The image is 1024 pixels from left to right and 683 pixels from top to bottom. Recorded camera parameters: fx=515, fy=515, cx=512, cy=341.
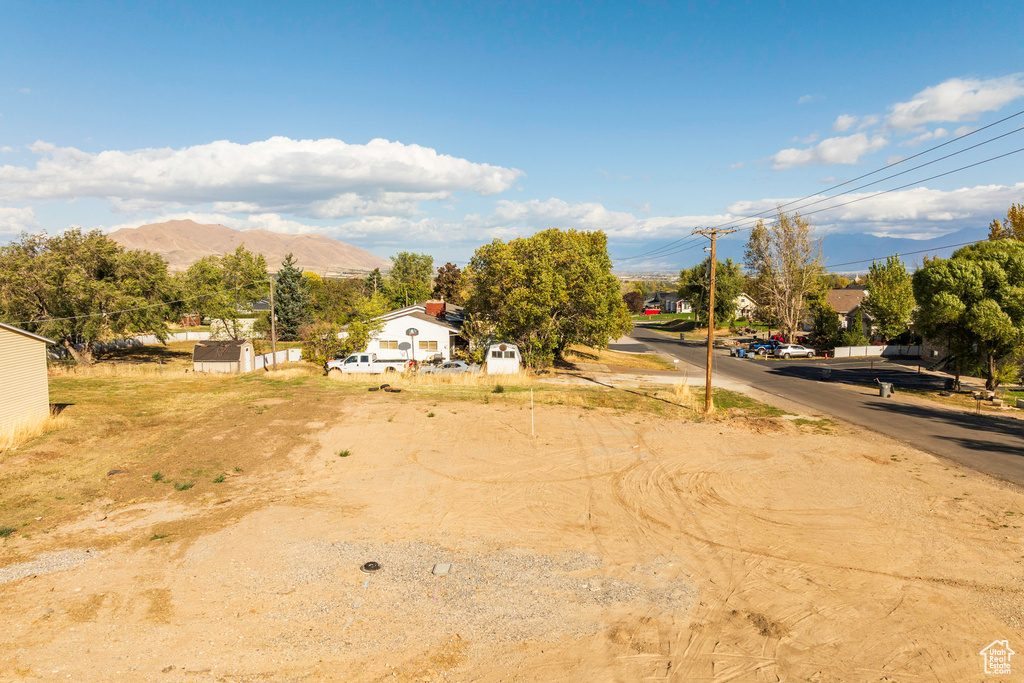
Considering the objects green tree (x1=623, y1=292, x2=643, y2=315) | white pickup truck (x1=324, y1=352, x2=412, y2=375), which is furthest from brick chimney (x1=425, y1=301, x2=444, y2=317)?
green tree (x1=623, y1=292, x2=643, y2=315)

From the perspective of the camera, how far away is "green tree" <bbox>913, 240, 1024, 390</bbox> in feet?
86.2

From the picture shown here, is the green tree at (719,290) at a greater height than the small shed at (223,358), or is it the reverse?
the green tree at (719,290)

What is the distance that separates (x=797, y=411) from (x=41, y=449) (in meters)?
30.3

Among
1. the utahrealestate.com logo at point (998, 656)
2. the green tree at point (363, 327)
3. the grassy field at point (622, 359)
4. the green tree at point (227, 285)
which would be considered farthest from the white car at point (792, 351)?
the green tree at point (227, 285)

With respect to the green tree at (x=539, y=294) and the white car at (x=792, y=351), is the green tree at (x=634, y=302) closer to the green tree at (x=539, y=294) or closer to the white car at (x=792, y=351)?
the white car at (x=792, y=351)

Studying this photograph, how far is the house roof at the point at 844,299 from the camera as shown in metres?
67.6

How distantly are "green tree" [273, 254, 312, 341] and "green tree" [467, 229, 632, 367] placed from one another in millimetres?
37713

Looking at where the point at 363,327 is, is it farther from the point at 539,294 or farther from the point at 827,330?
the point at 827,330

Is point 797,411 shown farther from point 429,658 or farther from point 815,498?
point 429,658

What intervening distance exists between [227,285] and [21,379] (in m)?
44.7

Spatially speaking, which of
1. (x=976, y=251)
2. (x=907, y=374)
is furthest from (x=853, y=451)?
(x=907, y=374)

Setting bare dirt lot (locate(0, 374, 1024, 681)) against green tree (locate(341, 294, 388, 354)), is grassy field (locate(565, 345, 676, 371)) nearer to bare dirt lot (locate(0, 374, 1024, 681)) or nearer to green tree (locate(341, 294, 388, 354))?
green tree (locate(341, 294, 388, 354))

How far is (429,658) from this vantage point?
7.60 meters

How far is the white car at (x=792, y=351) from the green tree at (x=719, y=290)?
65.3 ft
